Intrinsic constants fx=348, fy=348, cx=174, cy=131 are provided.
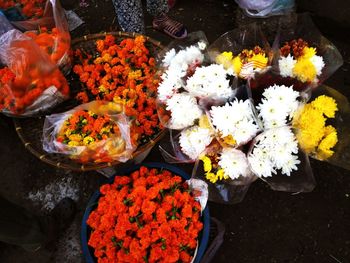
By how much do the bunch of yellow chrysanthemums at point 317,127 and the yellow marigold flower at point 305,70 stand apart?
0.10 metres

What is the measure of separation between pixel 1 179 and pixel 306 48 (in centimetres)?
254

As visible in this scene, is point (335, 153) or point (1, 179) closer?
point (335, 153)

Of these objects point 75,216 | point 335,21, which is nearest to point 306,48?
point 335,21

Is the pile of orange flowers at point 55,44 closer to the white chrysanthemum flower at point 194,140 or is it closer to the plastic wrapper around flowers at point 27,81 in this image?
the plastic wrapper around flowers at point 27,81

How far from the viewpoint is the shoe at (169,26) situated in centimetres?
329

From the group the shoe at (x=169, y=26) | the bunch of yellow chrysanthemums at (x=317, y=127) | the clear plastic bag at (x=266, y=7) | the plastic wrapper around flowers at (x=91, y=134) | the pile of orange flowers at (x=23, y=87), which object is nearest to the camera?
the bunch of yellow chrysanthemums at (x=317, y=127)

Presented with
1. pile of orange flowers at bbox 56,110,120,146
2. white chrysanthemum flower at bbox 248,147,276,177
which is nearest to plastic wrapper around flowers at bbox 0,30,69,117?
pile of orange flowers at bbox 56,110,120,146

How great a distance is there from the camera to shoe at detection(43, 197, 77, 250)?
2521 mm

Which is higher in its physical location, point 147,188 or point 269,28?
point 269,28

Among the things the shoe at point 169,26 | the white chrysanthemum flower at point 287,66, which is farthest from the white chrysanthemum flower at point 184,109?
the shoe at point 169,26

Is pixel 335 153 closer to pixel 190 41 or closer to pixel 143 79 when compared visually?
pixel 190 41

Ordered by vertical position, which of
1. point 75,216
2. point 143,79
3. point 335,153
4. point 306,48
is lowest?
point 75,216

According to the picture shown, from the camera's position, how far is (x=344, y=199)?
8.09 ft

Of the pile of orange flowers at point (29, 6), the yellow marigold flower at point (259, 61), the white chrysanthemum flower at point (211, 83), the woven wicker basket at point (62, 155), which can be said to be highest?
Result: the yellow marigold flower at point (259, 61)
